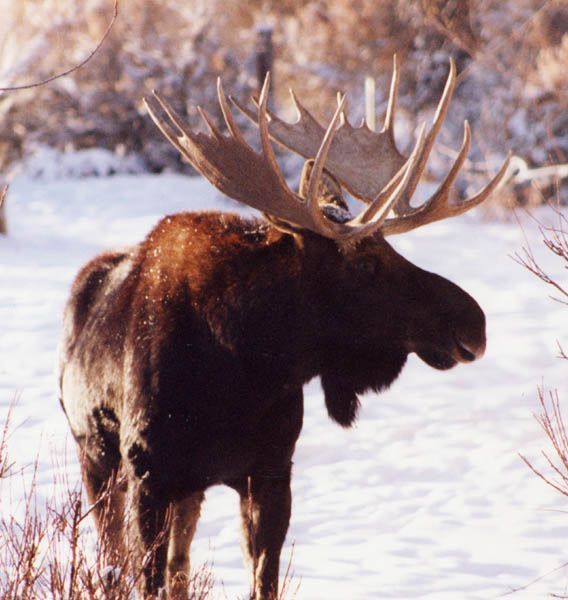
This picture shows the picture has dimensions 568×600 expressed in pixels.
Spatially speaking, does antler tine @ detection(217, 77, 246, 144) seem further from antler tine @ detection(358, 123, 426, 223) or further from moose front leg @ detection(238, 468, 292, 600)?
moose front leg @ detection(238, 468, 292, 600)

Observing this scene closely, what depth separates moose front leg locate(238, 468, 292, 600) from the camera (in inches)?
167

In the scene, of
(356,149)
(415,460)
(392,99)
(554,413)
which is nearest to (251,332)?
(554,413)

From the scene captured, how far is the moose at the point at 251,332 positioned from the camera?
4023 millimetres

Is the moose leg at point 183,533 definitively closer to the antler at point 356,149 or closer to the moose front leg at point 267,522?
the moose front leg at point 267,522

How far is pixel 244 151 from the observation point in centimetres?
425

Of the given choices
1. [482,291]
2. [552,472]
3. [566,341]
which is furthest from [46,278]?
[552,472]

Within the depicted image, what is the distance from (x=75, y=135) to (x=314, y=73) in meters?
4.32

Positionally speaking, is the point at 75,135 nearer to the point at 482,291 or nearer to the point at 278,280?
the point at 482,291

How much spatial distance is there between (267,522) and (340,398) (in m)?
0.55

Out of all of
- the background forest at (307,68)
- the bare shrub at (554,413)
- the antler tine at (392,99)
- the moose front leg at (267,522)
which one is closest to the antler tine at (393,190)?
the bare shrub at (554,413)

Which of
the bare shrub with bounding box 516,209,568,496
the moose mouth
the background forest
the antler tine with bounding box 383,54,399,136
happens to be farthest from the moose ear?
the background forest

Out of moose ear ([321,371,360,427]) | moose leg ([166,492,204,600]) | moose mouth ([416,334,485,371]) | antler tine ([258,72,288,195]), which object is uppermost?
antler tine ([258,72,288,195])

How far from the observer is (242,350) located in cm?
411

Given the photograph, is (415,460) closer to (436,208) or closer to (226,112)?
(436,208)
